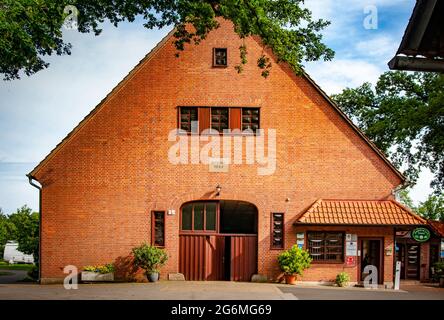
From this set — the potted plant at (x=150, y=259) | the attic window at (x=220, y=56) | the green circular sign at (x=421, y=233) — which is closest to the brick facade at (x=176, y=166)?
the attic window at (x=220, y=56)

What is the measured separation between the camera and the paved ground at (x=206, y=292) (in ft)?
56.5

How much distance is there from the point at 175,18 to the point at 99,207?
30.9 feet

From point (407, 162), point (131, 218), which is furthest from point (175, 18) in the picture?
point (407, 162)

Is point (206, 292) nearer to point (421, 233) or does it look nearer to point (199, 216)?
point (199, 216)

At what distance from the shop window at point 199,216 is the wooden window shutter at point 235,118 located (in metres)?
3.50

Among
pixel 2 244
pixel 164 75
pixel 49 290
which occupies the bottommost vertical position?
pixel 2 244

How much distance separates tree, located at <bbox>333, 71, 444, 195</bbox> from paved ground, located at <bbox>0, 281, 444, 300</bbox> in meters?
13.4

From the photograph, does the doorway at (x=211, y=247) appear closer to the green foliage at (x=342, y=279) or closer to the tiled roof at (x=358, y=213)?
the tiled roof at (x=358, y=213)

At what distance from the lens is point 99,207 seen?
22.7 meters

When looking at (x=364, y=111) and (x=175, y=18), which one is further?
(x=364, y=111)

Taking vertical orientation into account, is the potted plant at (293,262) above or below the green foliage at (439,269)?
above

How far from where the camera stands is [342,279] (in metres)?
22.5

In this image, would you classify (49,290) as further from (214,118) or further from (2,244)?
(2,244)
